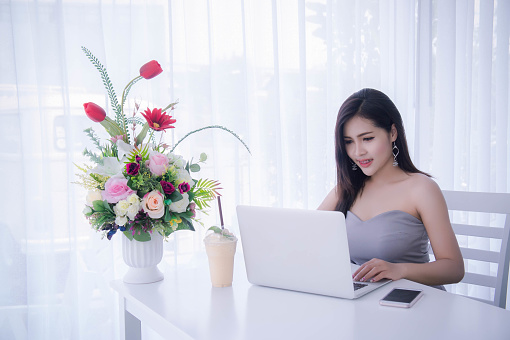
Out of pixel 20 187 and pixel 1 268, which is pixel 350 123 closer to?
pixel 20 187

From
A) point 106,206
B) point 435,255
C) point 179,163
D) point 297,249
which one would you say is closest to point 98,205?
point 106,206

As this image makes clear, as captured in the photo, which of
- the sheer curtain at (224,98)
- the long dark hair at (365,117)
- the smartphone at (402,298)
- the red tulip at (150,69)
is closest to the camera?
the smartphone at (402,298)

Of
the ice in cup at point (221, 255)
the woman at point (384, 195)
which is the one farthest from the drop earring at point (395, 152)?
the ice in cup at point (221, 255)

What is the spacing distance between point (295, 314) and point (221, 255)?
0.94 ft

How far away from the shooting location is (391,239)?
1.59 meters

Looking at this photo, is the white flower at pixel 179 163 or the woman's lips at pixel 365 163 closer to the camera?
the white flower at pixel 179 163

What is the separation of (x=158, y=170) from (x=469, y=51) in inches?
102

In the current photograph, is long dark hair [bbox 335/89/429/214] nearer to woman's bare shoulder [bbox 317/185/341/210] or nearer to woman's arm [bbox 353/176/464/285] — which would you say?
woman's bare shoulder [bbox 317/185/341/210]

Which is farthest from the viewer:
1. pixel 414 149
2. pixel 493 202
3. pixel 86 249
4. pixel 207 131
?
pixel 414 149

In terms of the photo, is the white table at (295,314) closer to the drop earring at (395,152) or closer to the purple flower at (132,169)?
the purple flower at (132,169)

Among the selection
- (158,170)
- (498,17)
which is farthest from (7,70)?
(498,17)

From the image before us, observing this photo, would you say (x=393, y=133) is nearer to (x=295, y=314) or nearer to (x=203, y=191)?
(x=203, y=191)

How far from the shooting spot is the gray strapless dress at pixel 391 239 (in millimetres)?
1588

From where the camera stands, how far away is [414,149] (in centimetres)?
296
